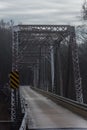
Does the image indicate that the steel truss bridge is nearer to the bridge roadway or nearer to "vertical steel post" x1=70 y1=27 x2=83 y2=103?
"vertical steel post" x1=70 y1=27 x2=83 y2=103

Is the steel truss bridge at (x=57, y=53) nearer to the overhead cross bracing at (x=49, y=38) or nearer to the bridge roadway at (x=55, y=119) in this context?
the overhead cross bracing at (x=49, y=38)

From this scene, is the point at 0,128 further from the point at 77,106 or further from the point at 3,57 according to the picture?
the point at 3,57

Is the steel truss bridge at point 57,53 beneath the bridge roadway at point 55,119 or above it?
above

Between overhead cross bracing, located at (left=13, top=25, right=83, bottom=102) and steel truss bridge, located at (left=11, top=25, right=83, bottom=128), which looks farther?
overhead cross bracing, located at (left=13, top=25, right=83, bottom=102)

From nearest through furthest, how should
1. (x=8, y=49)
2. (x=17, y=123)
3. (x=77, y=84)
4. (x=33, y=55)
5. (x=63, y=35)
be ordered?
(x=17, y=123) < (x=77, y=84) < (x=63, y=35) < (x=8, y=49) < (x=33, y=55)

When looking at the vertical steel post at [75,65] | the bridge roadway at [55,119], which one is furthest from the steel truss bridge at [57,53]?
the bridge roadway at [55,119]

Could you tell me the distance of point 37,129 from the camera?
26484 mm

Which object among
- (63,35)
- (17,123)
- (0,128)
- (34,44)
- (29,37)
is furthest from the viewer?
(34,44)

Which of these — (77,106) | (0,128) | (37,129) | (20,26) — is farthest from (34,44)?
(37,129)

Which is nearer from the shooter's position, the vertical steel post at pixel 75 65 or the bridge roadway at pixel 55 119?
the bridge roadway at pixel 55 119

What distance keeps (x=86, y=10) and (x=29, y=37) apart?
39924 millimetres

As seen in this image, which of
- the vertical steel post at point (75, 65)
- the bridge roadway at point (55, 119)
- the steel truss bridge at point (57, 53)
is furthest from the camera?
the vertical steel post at point (75, 65)

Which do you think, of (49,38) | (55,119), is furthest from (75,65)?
(55,119)

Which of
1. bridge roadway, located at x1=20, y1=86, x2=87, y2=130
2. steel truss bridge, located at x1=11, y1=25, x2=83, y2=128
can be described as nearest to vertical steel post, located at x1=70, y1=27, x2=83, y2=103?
steel truss bridge, located at x1=11, y1=25, x2=83, y2=128
